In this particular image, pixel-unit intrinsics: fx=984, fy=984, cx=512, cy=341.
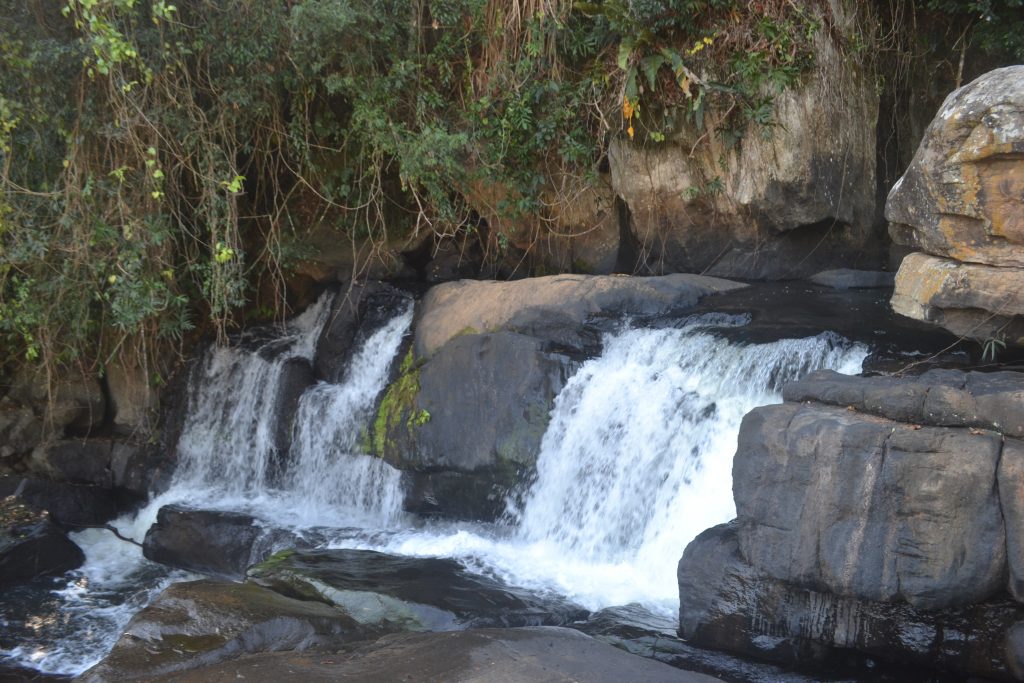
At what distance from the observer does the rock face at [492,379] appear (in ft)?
24.7

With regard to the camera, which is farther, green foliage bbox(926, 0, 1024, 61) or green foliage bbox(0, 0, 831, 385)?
green foliage bbox(0, 0, 831, 385)

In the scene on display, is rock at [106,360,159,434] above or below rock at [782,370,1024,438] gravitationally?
below

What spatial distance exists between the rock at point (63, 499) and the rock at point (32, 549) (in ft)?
1.88

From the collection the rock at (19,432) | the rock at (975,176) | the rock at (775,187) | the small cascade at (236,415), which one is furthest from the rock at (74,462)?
the rock at (975,176)

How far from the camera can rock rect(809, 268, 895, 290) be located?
27.9 ft

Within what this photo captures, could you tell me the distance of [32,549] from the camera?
810cm

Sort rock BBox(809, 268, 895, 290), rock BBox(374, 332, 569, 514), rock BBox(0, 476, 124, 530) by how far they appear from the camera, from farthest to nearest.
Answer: rock BBox(0, 476, 124, 530) < rock BBox(809, 268, 895, 290) < rock BBox(374, 332, 569, 514)

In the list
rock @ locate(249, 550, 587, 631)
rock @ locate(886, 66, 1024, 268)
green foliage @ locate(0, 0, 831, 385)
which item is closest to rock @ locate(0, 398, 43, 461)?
green foliage @ locate(0, 0, 831, 385)

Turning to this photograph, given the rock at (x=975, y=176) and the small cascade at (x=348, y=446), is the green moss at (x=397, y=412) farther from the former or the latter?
the rock at (x=975, y=176)

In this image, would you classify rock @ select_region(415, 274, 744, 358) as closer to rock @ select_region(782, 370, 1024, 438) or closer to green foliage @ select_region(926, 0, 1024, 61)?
rock @ select_region(782, 370, 1024, 438)

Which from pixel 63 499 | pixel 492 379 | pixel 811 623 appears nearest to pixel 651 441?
pixel 492 379

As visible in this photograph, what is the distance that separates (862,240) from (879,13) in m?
2.05

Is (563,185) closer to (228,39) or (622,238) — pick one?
(622,238)

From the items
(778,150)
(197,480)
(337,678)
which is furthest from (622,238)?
(337,678)
